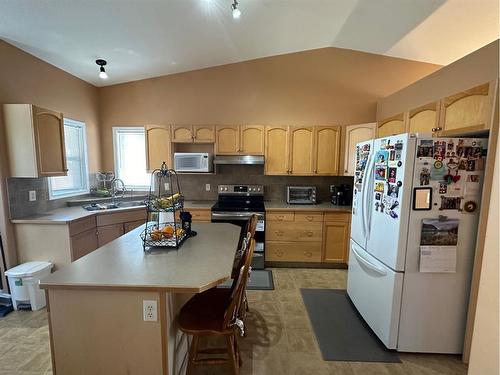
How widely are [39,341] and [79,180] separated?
87.0 inches

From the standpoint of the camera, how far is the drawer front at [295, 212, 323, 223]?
11.2ft

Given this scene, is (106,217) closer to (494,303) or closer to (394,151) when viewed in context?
(394,151)

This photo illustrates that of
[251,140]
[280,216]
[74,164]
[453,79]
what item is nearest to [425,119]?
[453,79]

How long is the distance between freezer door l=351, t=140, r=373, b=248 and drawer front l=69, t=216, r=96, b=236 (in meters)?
2.98

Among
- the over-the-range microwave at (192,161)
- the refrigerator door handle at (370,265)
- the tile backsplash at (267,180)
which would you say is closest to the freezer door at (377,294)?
the refrigerator door handle at (370,265)

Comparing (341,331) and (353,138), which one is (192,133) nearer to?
(353,138)

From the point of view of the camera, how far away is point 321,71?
12.2 ft

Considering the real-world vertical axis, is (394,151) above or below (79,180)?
above

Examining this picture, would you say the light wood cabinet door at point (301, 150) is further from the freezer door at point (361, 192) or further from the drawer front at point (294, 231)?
the freezer door at point (361, 192)

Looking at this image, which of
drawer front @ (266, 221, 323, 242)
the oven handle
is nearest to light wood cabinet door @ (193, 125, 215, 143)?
the oven handle

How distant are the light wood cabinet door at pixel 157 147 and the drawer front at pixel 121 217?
682mm


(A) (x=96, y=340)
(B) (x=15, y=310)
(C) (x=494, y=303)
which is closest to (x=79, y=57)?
(B) (x=15, y=310)

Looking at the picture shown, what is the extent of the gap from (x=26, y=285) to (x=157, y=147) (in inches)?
85.4

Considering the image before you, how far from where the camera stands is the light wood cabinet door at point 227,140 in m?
3.63
